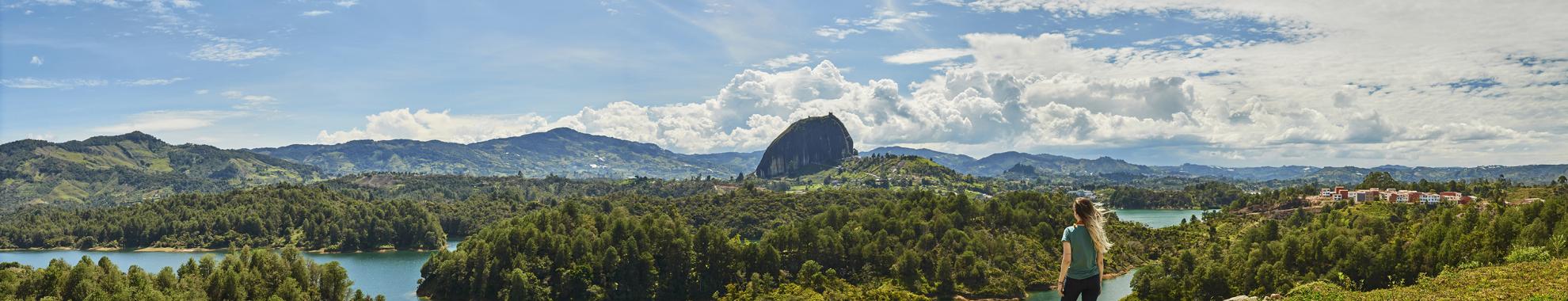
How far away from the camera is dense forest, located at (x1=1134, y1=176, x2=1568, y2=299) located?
46.4 meters

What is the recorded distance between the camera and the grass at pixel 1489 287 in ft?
54.2

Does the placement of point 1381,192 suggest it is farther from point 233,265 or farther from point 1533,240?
point 233,265

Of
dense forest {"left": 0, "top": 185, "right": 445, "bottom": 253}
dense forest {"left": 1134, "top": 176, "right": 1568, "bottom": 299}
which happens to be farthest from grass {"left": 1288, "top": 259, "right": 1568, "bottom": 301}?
dense forest {"left": 0, "top": 185, "right": 445, "bottom": 253}

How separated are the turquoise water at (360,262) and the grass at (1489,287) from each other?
234ft

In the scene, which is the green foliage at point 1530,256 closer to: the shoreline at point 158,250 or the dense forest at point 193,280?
the dense forest at point 193,280

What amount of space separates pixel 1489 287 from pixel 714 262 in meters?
59.5

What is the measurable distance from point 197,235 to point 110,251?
1281 cm

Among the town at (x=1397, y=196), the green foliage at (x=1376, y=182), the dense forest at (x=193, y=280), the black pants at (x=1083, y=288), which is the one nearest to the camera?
the black pants at (x=1083, y=288)

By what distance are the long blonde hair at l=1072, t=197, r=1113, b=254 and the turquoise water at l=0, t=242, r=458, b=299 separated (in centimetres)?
7374

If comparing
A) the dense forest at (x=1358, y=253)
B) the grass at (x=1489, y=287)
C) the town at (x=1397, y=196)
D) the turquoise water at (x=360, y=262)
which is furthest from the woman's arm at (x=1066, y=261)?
the town at (x=1397, y=196)

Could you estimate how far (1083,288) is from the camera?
10.5 meters

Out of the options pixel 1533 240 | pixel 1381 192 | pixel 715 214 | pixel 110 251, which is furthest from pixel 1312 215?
pixel 110 251

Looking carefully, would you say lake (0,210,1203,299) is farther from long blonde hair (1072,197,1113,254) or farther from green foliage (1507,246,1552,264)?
long blonde hair (1072,197,1113,254)

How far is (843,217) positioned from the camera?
86812mm
